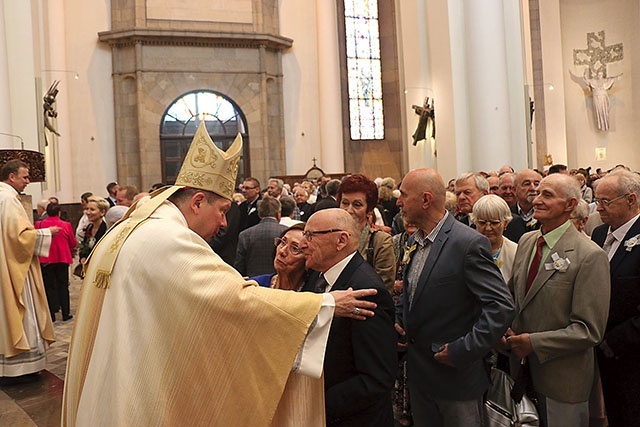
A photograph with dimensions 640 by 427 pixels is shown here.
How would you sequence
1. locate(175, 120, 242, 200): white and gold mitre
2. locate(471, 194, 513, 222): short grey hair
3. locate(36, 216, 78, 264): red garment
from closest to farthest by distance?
locate(175, 120, 242, 200): white and gold mitre → locate(471, 194, 513, 222): short grey hair → locate(36, 216, 78, 264): red garment

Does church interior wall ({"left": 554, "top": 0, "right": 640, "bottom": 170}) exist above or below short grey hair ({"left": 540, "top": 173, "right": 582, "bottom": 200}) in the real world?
above

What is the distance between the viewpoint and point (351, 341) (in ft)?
9.27

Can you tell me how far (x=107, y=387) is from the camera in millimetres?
2689

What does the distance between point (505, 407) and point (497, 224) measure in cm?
129

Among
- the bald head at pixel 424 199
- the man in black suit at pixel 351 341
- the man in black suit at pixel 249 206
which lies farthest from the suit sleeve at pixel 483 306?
the man in black suit at pixel 249 206

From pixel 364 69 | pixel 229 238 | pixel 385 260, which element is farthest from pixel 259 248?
pixel 364 69

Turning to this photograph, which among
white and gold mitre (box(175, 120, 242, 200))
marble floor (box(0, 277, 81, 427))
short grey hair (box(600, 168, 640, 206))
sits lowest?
marble floor (box(0, 277, 81, 427))

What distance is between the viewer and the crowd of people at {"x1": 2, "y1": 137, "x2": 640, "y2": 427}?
2.69m

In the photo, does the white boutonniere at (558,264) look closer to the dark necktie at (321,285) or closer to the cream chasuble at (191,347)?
the dark necktie at (321,285)

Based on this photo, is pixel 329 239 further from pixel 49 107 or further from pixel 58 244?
pixel 49 107

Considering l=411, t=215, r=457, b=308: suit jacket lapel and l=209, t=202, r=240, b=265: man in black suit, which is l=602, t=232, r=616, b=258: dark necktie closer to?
l=411, t=215, r=457, b=308: suit jacket lapel

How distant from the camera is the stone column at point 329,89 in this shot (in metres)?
21.9

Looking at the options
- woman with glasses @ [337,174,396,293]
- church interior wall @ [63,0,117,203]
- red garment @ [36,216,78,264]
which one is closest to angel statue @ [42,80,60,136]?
church interior wall @ [63,0,117,203]

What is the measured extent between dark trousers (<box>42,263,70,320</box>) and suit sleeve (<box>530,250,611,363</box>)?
7.24m
